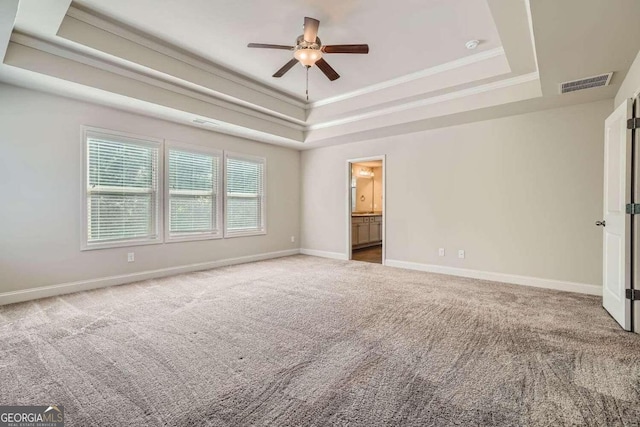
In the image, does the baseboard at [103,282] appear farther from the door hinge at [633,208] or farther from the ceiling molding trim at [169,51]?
the door hinge at [633,208]

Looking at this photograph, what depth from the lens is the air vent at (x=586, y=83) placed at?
3.12 meters

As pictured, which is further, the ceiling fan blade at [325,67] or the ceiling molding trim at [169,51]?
the ceiling fan blade at [325,67]

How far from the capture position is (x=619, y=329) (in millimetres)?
2732

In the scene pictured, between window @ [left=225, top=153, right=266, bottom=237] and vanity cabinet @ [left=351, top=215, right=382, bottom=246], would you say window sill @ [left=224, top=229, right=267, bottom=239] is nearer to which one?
window @ [left=225, top=153, right=266, bottom=237]

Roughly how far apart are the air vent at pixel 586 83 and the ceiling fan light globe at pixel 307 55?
2.80 meters

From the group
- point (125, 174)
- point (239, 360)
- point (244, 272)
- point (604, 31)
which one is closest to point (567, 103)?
point (604, 31)

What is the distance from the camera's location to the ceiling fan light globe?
2.92 meters

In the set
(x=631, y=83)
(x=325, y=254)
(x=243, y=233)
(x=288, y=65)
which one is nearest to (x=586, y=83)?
(x=631, y=83)

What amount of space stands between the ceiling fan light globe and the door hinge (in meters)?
3.28

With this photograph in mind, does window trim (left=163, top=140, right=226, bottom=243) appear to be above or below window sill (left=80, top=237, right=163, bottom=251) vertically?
above

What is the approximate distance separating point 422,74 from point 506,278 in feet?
10.8

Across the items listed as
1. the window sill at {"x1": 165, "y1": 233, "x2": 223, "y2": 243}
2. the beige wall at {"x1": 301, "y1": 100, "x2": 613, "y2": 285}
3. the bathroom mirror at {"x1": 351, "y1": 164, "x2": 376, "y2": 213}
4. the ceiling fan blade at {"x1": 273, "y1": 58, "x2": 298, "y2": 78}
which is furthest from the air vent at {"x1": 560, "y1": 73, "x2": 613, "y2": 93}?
the bathroom mirror at {"x1": 351, "y1": 164, "x2": 376, "y2": 213}

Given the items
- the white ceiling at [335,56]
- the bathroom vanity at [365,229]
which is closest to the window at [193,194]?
the white ceiling at [335,56]

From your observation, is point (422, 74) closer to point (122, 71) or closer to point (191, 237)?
point (122, 71)
